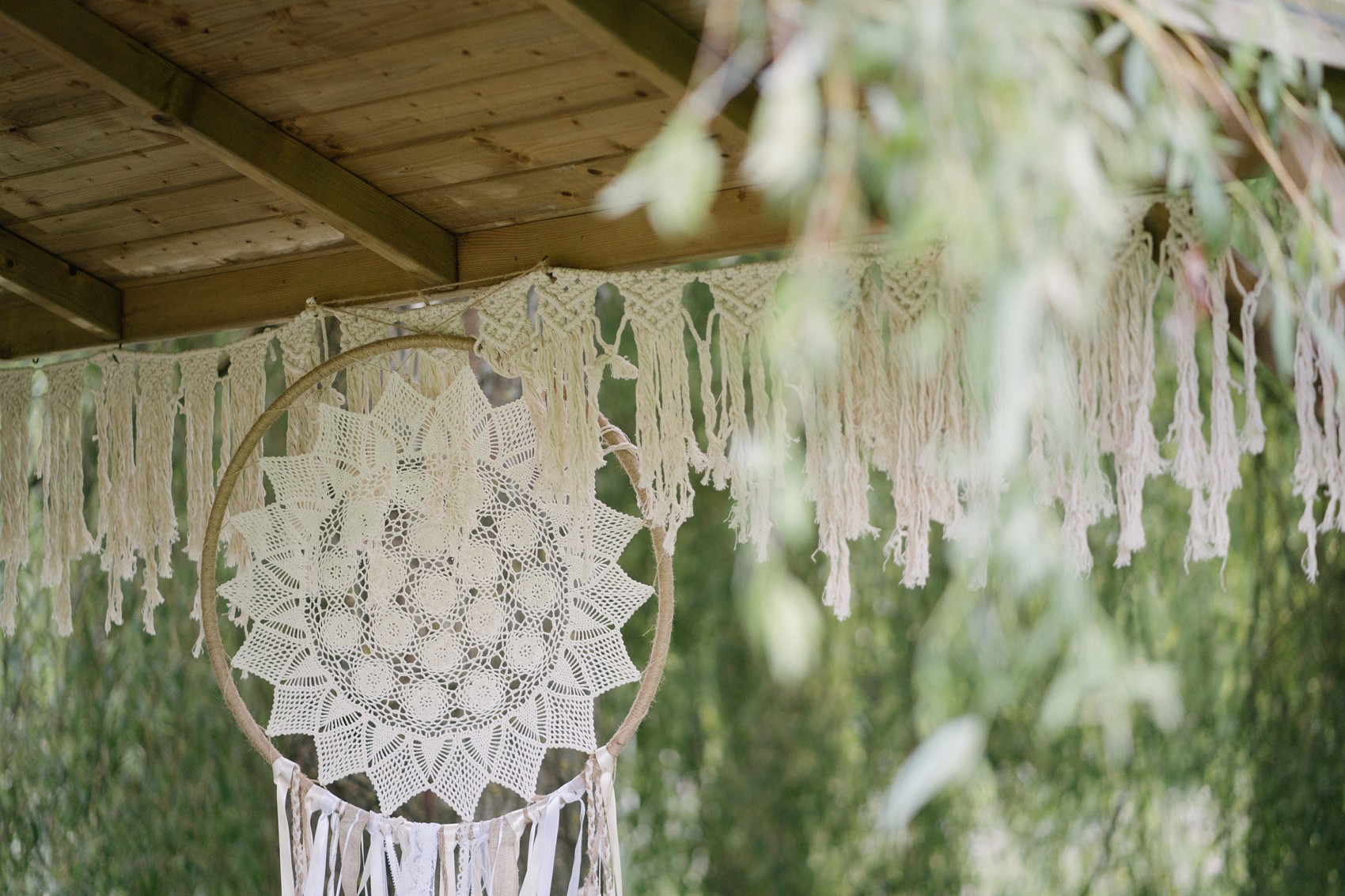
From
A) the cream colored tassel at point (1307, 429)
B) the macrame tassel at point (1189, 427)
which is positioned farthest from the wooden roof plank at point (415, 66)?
the cream colored tassel at point (1307, 429)

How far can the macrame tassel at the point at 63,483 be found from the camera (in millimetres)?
2148

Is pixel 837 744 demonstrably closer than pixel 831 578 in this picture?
No

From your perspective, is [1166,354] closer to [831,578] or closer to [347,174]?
[831,578]

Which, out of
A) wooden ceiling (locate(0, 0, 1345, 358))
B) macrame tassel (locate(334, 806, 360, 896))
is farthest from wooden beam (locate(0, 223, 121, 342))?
macrame tassel (locate(334, 806, 360, 896))

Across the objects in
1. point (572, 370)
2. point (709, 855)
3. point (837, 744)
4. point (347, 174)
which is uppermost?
point (347, 174)

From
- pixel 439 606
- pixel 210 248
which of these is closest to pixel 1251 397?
pixel 439 606

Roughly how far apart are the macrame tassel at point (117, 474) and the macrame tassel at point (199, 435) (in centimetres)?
8

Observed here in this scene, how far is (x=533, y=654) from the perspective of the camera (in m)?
1.91

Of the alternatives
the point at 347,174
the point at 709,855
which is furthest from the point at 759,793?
the point at 347,174

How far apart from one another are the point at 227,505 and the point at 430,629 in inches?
14.2

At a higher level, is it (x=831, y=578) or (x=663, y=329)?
(x=663, y=329)

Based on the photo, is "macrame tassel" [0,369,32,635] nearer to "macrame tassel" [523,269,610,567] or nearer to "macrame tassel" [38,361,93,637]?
"macrame tassel" [38,361,93,637]

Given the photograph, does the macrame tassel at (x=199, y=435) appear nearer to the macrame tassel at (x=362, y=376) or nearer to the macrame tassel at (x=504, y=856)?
the macrame tassel at (x=362, y=376)

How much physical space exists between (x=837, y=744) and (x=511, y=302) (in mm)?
1604
